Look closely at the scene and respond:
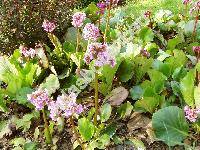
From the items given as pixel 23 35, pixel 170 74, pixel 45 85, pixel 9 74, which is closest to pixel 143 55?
pixel 170 74

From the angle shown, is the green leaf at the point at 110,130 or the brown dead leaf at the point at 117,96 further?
the brown dead leaf at the point at 117,96

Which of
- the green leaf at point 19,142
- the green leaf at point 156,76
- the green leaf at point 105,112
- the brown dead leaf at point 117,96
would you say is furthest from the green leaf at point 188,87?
the green leaf at point 19,142

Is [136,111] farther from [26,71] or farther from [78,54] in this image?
[26,71]

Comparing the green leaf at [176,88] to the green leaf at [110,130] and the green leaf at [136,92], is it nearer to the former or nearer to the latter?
the green leaf at [136,92]

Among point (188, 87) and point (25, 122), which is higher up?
point (188, 87)

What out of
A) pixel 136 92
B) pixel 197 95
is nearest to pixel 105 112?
pixel 136 92

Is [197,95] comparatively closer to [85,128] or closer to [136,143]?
[136,143]
